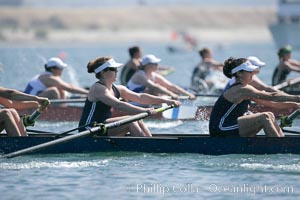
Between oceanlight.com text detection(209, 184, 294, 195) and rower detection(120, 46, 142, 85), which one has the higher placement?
rower detection(120, 46, 142, 85)

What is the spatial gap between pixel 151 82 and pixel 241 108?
5.92m

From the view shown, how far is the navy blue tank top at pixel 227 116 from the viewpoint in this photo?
13.6 metres

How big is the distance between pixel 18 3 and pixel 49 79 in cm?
10089

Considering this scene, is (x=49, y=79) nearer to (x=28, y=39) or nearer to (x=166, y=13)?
(x=28, y=39)

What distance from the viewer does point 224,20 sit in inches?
4628

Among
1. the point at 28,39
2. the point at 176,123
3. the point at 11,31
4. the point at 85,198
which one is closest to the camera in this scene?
the point at 85,198

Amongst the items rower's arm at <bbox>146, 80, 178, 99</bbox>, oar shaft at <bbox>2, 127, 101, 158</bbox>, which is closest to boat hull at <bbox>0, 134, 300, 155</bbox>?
oar shaft at <bbox>2, 127, 101, 158</bbox>

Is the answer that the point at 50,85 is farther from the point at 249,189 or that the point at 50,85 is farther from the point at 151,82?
the point at 249,189

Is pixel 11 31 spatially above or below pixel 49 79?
above

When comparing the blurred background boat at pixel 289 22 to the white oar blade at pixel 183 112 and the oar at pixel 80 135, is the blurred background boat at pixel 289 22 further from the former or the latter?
the oar at pixel 80 135

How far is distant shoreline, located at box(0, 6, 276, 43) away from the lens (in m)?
97.6

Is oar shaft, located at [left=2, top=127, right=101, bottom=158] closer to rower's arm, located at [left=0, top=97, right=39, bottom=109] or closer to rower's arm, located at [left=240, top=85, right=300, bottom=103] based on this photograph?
rower's arm, located at [left=0, top=97, right=39, bottom=109]

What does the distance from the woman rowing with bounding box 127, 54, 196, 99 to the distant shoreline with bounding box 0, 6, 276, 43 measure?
2669 inches

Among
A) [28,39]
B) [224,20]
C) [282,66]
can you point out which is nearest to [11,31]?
[28,39]
